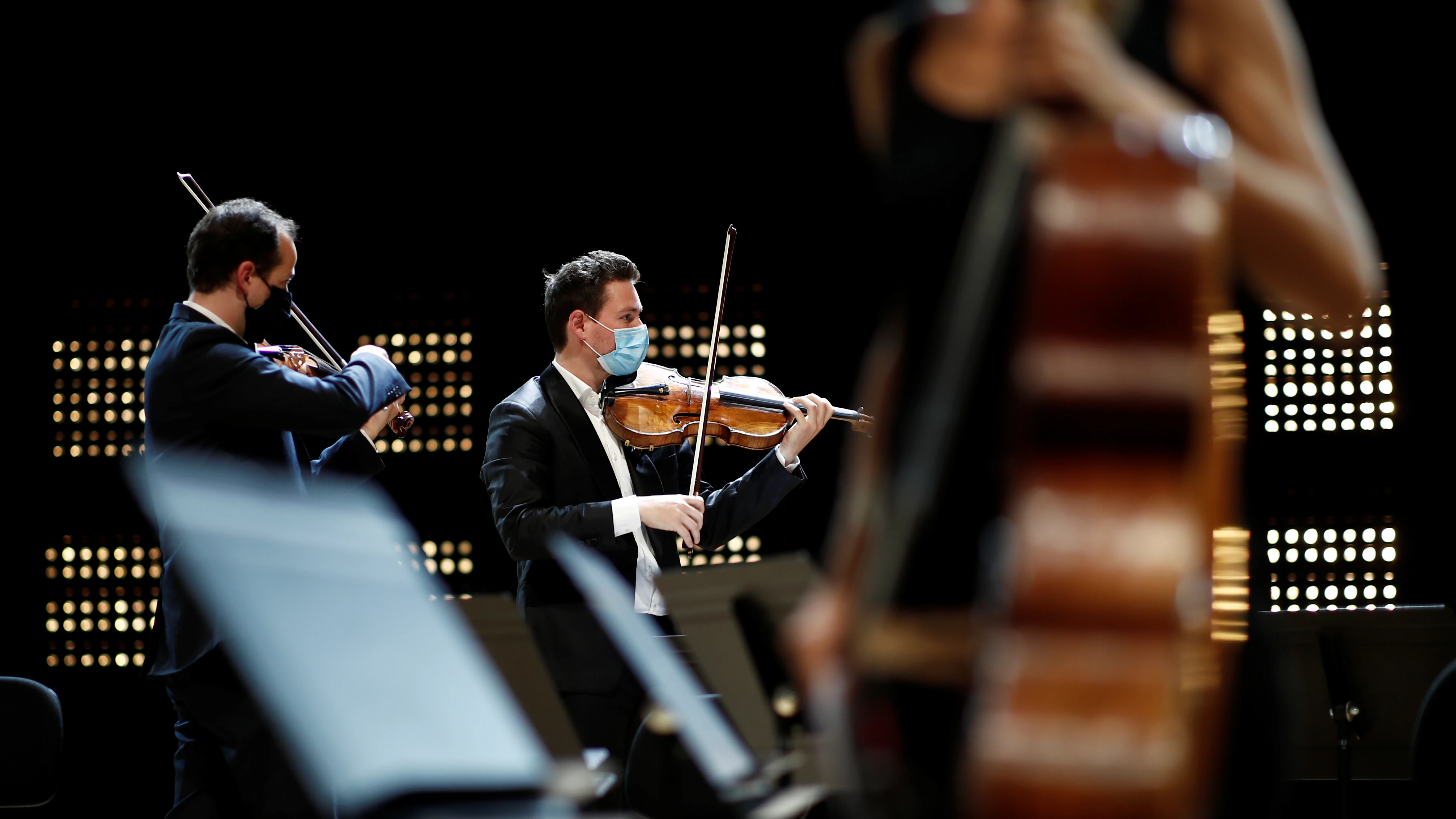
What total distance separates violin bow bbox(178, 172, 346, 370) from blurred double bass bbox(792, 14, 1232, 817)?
3.00 metres

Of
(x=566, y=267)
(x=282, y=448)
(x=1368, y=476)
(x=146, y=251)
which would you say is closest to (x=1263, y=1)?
(x=282, y=448)

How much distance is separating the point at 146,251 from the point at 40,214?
404 mm

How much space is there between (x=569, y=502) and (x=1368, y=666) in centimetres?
208

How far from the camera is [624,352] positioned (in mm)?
3537

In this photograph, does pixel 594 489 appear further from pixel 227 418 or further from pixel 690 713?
pixel 690 713

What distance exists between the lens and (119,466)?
181 inches

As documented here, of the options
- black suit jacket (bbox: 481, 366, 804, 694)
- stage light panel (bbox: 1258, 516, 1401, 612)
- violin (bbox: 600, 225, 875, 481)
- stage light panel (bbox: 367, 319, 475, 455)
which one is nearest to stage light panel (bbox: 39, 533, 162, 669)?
stage light panel (bbox: 367, 319, 475, 455)

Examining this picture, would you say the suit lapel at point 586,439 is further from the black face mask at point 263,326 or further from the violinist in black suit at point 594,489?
the black face mask at point 263,326

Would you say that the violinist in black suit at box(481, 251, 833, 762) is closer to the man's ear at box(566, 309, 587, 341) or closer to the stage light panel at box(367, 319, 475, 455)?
the man's ear at box(566, 309, 587, 341)

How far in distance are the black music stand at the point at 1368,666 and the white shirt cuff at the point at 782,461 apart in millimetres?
1354

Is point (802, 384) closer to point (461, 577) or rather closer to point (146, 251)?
point (461, 577)

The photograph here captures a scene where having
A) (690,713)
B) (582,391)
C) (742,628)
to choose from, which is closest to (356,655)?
(690,713)

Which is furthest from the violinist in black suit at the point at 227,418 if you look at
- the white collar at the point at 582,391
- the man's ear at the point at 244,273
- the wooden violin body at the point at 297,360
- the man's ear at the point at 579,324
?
the man's ear at the point at 579,324

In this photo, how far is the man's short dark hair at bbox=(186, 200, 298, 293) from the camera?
115 inches
